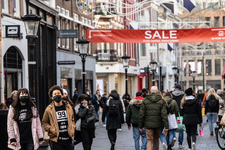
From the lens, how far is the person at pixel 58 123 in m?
8.87

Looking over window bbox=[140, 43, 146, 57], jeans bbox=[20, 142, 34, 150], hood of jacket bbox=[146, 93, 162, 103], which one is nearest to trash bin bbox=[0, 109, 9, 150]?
jeans bbox=[20, 142, 34, 150]

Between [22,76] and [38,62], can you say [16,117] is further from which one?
[38,62]

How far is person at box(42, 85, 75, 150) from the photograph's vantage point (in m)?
8.87

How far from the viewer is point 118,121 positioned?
46.9 feet

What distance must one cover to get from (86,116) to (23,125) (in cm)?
298

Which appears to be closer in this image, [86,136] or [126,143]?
[86,136]

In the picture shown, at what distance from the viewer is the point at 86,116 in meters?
11.9

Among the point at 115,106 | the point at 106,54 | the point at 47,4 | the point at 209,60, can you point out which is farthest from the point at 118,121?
the point at 209,60

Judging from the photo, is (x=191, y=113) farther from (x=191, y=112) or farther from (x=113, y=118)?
(x=113, y=118)

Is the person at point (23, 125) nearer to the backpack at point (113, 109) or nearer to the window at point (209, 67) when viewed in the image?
the backpack at point (113, 109)

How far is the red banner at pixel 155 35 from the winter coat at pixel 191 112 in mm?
10037

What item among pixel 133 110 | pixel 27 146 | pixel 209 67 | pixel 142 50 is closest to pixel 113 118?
pixel 133 110

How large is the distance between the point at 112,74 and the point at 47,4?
2011 centimetres

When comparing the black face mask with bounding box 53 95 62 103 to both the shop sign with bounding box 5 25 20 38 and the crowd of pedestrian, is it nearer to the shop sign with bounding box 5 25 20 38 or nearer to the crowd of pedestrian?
the crowd of pedestrian
